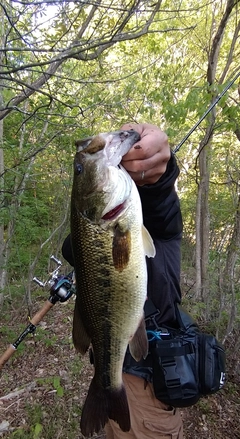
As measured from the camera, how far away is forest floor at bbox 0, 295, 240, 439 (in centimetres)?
324

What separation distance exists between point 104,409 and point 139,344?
38cm

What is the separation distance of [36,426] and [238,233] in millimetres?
3618

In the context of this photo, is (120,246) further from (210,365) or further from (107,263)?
(210,365)

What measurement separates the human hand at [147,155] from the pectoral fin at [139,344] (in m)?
0.66

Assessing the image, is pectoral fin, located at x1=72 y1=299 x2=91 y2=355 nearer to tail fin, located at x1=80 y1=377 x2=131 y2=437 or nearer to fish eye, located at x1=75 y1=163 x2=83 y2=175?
tail fin, located at x1=80 y1=377 x2=131 y2=437

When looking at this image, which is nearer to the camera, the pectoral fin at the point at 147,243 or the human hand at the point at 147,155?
the human hand at the point at 147,155

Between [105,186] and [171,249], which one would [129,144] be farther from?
[171,249]

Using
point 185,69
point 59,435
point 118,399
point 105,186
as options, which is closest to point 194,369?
point 118,399

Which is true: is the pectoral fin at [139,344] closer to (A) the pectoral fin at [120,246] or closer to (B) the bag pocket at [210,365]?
(A) the pectoral fin at [120,246]

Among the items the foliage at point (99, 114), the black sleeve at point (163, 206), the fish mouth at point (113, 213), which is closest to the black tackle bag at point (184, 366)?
the black sleeve at point (163, 206)

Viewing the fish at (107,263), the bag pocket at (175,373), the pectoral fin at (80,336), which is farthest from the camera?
the bag pocket at (175,373)

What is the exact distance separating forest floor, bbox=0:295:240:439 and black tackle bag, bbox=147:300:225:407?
1.90 metres

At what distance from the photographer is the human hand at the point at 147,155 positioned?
4.21ft

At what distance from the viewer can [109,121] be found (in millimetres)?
9039
